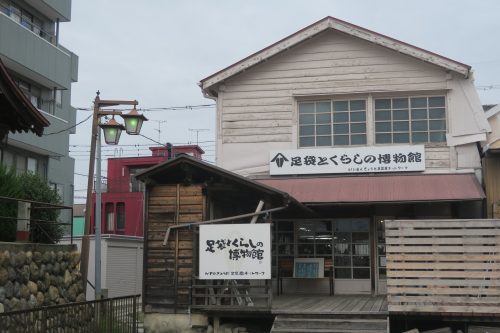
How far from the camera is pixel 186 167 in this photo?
14.5 metres

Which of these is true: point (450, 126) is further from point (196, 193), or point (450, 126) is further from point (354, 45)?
point (196, 193)

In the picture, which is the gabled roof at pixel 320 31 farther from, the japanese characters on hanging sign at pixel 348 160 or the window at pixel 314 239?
the window at pixel 314 239

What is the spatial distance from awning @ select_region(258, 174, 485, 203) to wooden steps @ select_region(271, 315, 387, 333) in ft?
11.7

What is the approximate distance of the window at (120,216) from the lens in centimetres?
4434

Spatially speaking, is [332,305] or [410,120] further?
[410,120]

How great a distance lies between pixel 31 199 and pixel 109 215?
98.8ft

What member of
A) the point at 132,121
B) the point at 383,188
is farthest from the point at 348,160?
the point at 132,121

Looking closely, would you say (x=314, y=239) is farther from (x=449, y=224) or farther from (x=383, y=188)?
(x=449, y=224)

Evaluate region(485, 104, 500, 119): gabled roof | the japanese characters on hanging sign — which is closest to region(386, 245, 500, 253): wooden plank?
the japanese characters on hanging sign

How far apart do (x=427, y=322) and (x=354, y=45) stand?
8273 millimetres

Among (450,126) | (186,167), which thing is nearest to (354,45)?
(450,126)

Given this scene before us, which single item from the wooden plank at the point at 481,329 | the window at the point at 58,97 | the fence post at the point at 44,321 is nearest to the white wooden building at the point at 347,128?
the wooden plank at the point at 481,329

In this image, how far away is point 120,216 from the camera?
4456 centimetres

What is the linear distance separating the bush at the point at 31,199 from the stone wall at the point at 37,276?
83cm
